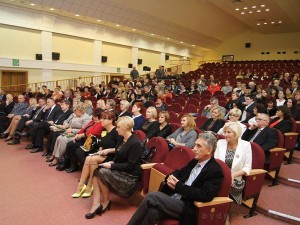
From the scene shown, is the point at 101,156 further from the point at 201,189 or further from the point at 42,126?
the point at 42,126

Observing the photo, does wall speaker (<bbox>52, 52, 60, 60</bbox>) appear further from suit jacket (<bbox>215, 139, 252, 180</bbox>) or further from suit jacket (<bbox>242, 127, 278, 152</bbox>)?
suit jacket (<bbox>215, 139, 252, 180</bbox>)

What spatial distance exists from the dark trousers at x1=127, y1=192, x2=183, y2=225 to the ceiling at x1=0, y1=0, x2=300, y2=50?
9.66 metres

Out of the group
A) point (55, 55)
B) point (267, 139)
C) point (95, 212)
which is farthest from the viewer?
point (55, 55)

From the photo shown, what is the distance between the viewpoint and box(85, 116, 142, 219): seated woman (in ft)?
9.08

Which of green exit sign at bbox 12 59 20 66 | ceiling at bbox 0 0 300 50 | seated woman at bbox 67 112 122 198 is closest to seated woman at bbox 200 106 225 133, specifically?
seated woman at bbox 67 112 122 198

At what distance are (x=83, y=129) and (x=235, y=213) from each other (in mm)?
2491

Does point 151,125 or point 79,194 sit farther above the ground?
point 151,125

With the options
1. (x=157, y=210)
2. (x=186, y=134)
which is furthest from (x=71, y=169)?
(x=157, y=210)

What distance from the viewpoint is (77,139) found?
3.99 m

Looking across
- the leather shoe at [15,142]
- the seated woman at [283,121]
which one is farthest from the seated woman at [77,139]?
the seated woman at [283,121]

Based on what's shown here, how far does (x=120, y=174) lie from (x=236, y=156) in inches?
47.3

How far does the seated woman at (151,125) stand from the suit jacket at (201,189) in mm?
1985

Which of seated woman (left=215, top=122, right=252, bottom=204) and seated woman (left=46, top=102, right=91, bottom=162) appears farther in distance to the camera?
seated woman (left=46, top=102, right=91, bottom=162)

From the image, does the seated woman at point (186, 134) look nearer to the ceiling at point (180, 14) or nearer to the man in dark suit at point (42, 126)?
the man in dark suit at point (42, 126)
